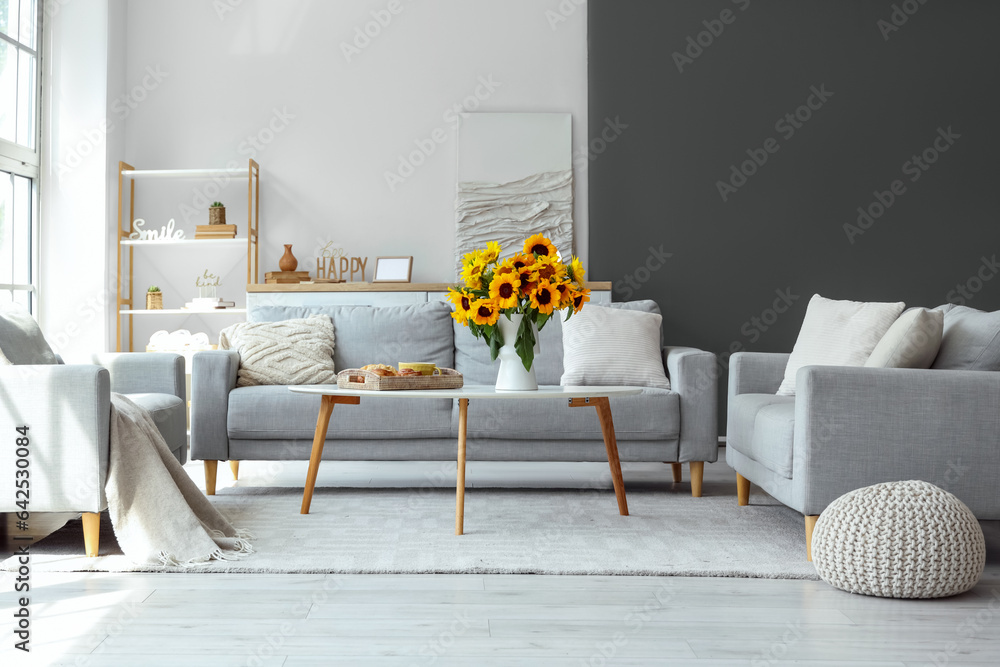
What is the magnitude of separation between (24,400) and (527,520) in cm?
166

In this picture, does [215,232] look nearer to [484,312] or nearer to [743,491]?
[484,312]

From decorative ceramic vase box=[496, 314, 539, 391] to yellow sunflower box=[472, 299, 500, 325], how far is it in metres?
0.09

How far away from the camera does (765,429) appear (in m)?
3.00

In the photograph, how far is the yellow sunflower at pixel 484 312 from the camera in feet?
9.60

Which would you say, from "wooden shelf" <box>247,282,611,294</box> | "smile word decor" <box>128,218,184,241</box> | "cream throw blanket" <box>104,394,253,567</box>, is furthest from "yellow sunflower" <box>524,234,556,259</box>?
"smile word decor" <box>128,218,184,241</box>

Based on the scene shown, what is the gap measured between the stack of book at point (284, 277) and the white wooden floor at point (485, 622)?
9.89 ft

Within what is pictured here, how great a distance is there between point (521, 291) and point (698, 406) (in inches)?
45.9

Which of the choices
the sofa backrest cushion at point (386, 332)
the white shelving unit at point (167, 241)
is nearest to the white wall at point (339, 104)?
the white shelving unit at point (167, 241)

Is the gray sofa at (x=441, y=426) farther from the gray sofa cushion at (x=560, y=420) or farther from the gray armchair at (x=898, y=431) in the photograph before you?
the gray armchair at (x=898, y=431)

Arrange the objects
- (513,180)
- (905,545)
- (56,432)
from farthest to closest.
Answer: (513,180), (56,432), (905,545)

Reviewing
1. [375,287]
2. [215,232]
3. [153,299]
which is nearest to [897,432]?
[375,287]

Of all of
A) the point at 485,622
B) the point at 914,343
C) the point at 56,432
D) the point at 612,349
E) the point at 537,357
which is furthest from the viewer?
the point at 537,357

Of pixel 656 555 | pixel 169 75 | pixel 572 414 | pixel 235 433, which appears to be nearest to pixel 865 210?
pixel 572 414

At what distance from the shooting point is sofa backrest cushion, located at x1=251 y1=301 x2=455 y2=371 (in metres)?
4.20
